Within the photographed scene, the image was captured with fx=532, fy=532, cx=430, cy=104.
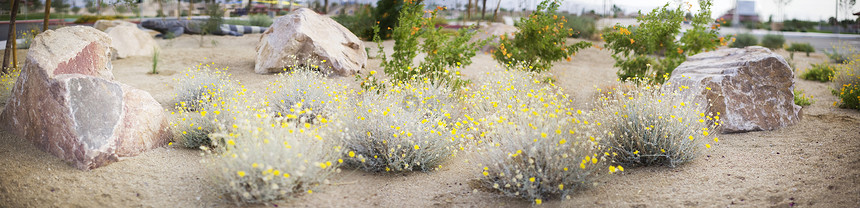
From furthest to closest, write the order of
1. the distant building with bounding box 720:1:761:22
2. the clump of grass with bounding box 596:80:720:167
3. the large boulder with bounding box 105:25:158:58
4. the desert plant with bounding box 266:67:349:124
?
the distant building with bounding box 720:1:761:22
the large boulder with bounding box 105:25:158:58
the desert plant with bounding box 266:67:349:124
the clump of grass with bounding box 596:80:720:167

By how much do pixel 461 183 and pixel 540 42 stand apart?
4957mm

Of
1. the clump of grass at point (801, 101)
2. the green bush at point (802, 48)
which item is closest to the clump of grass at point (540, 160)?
the clump of grass at point (801, 101)

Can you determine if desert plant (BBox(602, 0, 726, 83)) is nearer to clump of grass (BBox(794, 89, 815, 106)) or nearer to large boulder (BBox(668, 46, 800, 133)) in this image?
clump of grass (BBox(794, 89, 815, 106))

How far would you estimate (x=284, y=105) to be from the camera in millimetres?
5848

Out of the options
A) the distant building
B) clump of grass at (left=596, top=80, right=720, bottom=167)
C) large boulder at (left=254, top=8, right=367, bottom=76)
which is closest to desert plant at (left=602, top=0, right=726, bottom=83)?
clump of grass at (left=596, top=80, right=720, bottom=167)

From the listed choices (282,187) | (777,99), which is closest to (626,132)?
(777,99)

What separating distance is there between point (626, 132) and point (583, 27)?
1312 centimetres

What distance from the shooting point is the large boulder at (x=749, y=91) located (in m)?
5.90

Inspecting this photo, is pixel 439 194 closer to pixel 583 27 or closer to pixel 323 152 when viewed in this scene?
pixel 323 152

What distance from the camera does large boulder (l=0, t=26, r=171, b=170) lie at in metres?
4.27

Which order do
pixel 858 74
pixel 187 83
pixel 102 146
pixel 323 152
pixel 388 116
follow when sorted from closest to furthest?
pixel 323 152, pixel 102 146, pixel 388 116, pixel 187 83, pixel 858 74

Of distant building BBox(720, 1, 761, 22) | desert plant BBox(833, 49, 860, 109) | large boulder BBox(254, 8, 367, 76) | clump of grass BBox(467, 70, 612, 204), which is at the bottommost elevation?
clump of grass BBox(467, 70, 612, 204)

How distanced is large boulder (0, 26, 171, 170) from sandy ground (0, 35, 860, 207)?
0.11 meters

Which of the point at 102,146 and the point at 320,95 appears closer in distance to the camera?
the point at 102,146
